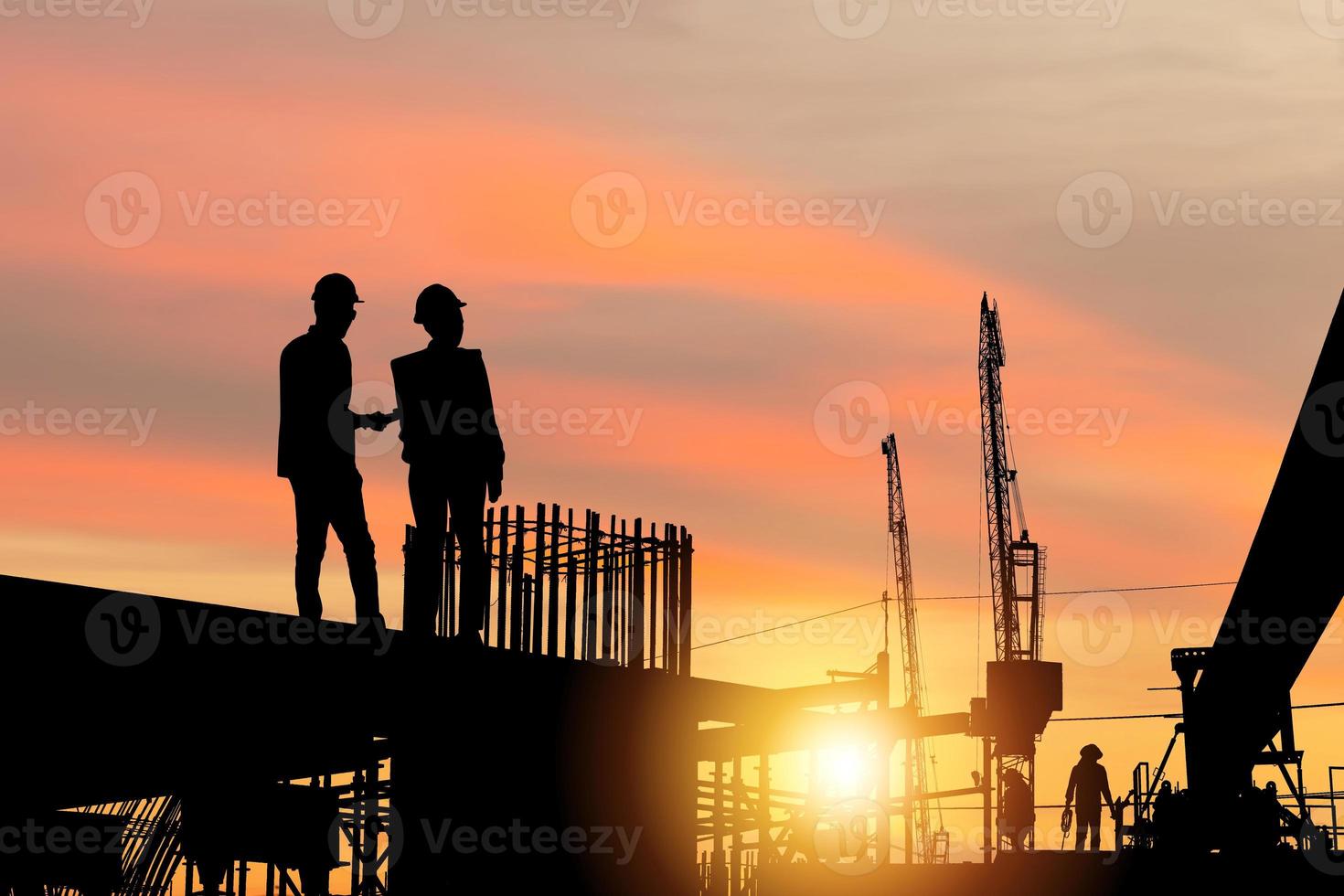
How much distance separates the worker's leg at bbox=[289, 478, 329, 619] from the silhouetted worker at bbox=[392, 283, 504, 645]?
677 mm

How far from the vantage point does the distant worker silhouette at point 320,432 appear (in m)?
10.8

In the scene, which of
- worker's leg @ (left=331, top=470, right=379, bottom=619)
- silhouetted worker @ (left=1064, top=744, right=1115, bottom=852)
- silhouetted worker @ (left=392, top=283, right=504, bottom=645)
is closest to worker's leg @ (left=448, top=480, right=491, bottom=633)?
silhouetted worker @ (left=392, top=283, right=504, bottom=645)

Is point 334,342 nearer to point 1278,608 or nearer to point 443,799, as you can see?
point 443,799

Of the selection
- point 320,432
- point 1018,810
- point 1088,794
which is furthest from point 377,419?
point 1018,810

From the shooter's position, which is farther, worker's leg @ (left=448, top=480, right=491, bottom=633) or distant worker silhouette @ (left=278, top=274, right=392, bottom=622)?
worker's leg @ (left=448, top=480, right=491, bottom=633)

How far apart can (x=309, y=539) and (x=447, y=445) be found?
1.12 meters

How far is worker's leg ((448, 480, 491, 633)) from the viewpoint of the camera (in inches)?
437

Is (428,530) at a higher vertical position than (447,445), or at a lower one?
lower

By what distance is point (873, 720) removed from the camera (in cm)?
1579

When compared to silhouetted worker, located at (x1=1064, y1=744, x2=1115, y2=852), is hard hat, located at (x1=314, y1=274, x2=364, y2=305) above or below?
above

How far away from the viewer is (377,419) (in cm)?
1095

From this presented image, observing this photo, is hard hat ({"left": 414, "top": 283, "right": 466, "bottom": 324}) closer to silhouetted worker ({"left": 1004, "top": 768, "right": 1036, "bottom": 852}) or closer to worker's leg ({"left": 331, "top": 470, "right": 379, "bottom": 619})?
worker's leg ({"left": 331, "top": 470, "right": 379, "bottom": 619})

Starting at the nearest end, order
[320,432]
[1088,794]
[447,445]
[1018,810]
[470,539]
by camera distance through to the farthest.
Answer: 1. [320,432]
2. [447,445]
3. [470,539]
4. [1088,794]
5. [1018,810]

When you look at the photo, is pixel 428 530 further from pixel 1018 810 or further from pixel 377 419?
pixel 1018 810
